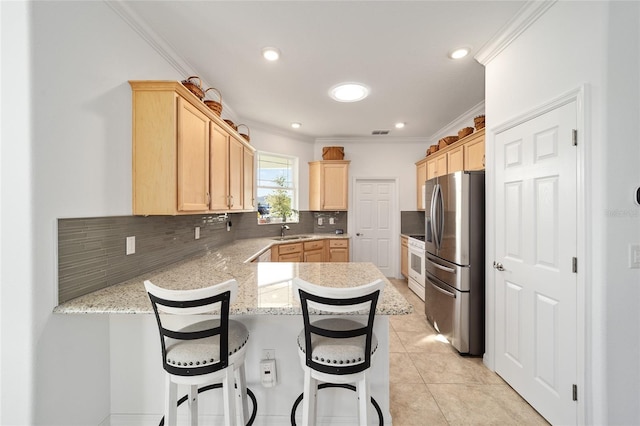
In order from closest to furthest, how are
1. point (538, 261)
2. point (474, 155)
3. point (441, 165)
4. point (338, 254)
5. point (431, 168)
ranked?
point (538, 261)
point (474, 155)
point (441, 165)
point (431, 168)
point (338, 254)

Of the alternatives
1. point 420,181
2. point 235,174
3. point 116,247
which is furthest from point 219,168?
point 420,181

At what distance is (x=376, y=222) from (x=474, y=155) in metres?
2.42

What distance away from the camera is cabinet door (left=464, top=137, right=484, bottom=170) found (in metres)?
2.97

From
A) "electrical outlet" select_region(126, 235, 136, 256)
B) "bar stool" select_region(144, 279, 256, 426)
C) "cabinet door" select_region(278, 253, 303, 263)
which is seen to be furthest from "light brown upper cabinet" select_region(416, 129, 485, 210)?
"electrical outlet" select_region(126, 235, 136, 256)

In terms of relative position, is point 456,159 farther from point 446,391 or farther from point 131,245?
point 131,245

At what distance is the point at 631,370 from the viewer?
1357 millimetres

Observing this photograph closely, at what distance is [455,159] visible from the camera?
359 cm

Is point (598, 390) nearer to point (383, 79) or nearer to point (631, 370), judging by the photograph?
point (631, 370)

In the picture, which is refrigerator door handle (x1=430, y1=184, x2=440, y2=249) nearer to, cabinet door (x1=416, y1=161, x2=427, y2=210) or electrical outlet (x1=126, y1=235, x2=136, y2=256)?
cabinet door (x1=416, y1=161, x2=427, y2=210)

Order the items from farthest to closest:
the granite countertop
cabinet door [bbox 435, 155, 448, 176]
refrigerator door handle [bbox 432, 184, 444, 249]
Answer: cabinet door [bbox 435, 155, 448, 176] → refrigerator door handle [bbox 432, 184, 444, 249] → the granite countertop

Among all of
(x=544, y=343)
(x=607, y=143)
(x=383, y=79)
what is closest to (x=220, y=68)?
(x=383, y=79)

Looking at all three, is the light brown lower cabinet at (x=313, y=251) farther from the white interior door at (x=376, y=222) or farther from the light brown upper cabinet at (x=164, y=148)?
the light brown upper cabinet at (x=164, y=148)

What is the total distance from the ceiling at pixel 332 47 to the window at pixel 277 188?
1233 millimetres

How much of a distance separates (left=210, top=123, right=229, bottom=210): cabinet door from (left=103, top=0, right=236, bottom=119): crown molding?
65 centimetres
